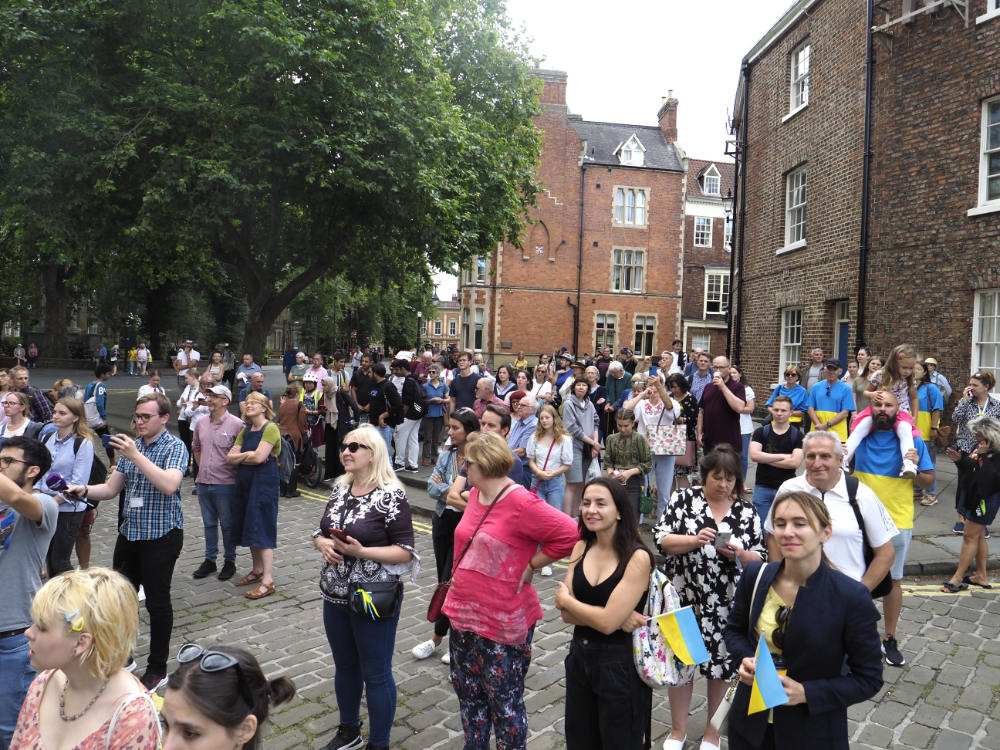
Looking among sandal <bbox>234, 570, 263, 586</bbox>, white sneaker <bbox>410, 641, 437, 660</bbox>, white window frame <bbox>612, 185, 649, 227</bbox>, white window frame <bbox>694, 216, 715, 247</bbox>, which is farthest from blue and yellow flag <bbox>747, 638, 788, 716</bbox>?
white window frame <bbox>694, 216, 715, 247</bbox>

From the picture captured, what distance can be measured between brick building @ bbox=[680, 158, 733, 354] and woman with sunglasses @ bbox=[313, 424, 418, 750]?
125 feet

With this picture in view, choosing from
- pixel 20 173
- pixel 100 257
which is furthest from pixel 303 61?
pixel 100 257

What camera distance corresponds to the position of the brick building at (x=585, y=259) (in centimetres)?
3594

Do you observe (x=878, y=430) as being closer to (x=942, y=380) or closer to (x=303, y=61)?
(x=942, y=380)

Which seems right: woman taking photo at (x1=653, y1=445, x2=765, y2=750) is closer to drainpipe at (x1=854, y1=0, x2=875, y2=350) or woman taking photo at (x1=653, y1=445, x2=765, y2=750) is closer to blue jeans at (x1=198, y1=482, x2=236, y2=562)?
blue jeans at (x1=198, y1=482, x2=236, y2=562)

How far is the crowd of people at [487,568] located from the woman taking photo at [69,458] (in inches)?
0.7

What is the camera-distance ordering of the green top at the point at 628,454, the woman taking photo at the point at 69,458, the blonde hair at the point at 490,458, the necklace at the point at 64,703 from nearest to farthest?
the necklace at the point at 64,703 → the blonde hair at the point at 490,458 → the woman taking photo at the point at 69,458 → the green top at the point at 628,454

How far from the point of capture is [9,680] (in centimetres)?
341

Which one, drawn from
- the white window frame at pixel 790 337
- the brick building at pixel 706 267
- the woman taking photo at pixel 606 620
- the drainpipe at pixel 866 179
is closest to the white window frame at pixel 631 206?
the brick building at pixel 706 267

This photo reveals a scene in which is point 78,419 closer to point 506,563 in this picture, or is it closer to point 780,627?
point 506,563

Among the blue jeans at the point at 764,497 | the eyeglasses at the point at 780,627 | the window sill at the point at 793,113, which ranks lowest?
the blue jeans at the point at 764,497

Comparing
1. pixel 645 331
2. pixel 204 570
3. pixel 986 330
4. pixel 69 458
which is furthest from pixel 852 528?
pixel 645 331

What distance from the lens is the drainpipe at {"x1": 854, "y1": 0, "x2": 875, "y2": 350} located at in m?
14.3

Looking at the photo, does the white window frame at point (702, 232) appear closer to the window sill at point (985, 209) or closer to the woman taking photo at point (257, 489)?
the window sill at point (985, 209)
